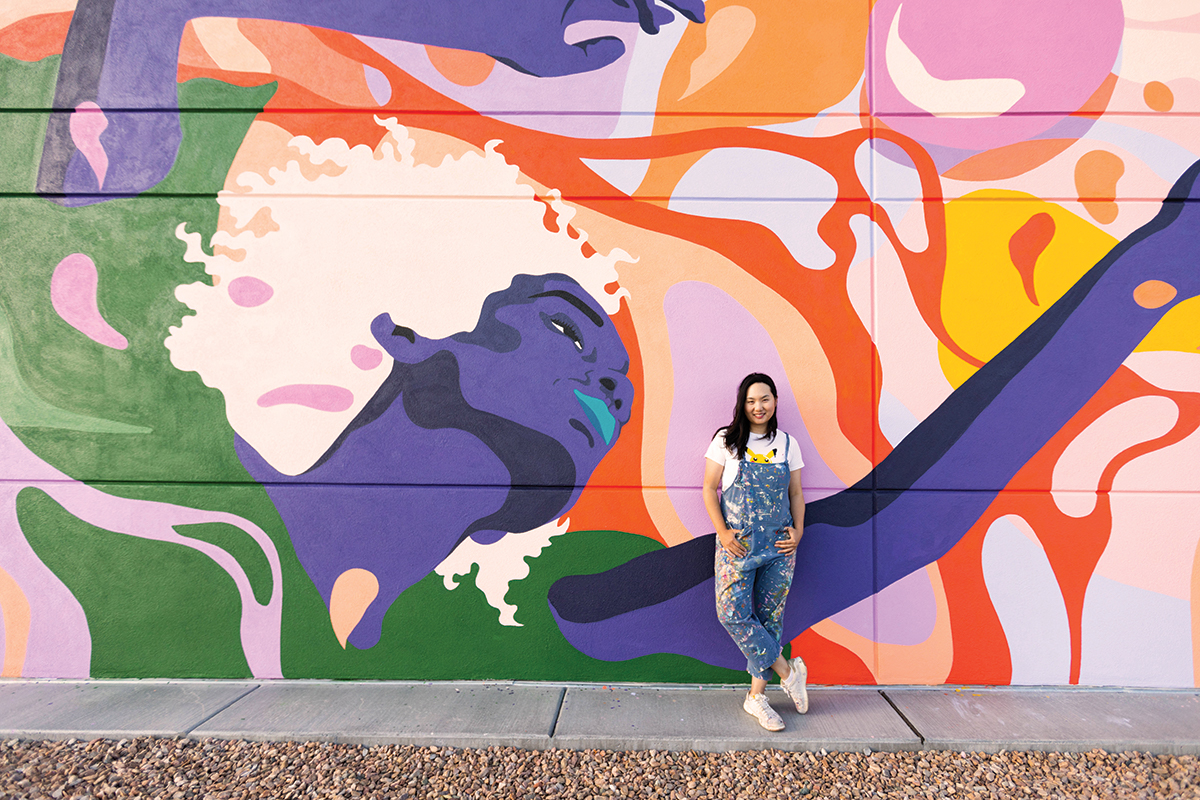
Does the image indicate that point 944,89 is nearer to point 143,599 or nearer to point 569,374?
point 569,374

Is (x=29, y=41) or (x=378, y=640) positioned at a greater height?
(x=29, y=41)

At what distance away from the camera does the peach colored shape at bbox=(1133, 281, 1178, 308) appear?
11.7 feet

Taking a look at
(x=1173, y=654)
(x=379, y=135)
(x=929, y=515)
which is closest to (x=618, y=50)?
(x=379, y=135)

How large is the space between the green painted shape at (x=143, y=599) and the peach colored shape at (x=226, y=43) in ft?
9.60

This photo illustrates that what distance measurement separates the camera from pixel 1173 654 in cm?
356

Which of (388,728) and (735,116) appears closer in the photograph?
(388,728)

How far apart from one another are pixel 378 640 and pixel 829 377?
10.4ft

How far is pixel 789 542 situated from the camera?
3.24 m

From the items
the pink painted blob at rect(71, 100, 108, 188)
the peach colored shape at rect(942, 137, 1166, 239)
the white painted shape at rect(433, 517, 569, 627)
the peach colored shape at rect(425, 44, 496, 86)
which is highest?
the peach colored shape at rect(425, 44, 496, 86)

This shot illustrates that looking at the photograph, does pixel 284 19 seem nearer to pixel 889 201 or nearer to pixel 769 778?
pixel 889 201

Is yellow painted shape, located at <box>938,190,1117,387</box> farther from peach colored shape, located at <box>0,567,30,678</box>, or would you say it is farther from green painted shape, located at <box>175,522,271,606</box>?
peach colored shape, located at <box>0,567,30,678</box>

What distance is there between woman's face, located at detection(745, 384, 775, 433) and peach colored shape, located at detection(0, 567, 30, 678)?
4.53 meters

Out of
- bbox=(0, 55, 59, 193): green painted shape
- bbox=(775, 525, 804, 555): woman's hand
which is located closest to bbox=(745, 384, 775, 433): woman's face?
bbox=(775, 525, 804, 555): woman's hand

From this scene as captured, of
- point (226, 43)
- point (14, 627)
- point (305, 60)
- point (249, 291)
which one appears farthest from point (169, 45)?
point (14, 627)
